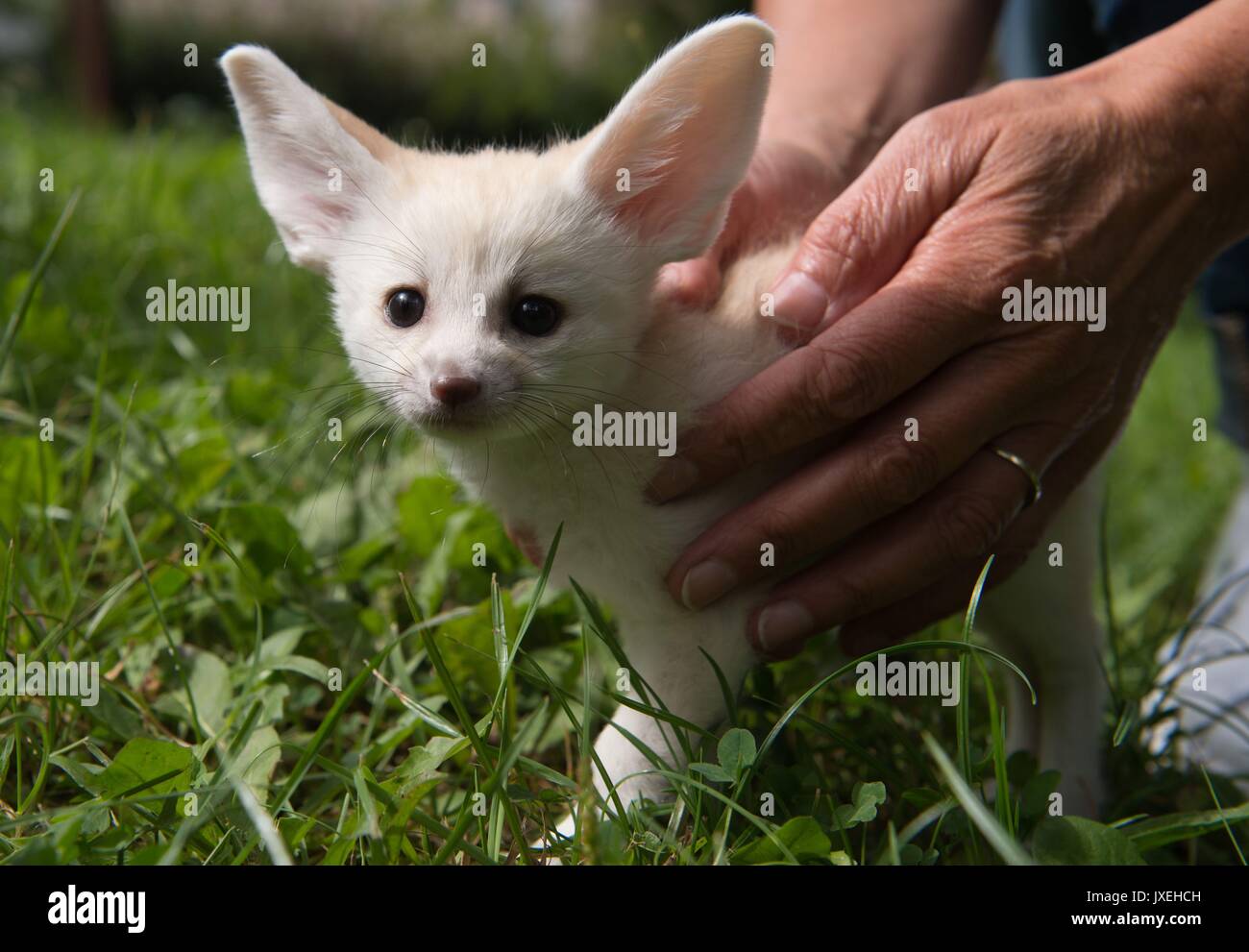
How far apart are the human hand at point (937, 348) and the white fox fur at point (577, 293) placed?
0.29 feet

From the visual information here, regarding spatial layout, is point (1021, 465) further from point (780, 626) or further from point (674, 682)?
point (674, 682)

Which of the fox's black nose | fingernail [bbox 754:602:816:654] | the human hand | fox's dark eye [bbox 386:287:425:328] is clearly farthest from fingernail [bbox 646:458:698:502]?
fox's dark eye [bbox 386:287:425:328]

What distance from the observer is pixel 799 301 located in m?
1.99

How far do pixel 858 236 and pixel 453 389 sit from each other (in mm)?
875

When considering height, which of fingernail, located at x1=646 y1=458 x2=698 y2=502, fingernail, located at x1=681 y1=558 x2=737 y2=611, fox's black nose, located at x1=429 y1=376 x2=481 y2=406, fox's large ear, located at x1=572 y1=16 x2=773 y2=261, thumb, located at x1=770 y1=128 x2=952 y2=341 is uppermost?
fox's large ear, located at x1=572 y1=16 x2=773 y2=261

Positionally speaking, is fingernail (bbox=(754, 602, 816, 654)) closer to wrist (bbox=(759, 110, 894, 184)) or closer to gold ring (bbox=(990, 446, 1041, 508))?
gold ring (bbox=(990, 446, 1041, 508))

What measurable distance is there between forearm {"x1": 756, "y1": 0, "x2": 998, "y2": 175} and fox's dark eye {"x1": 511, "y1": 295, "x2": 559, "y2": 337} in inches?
45.2

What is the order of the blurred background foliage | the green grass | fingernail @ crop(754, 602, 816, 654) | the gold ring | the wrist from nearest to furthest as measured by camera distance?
the green grass → fingernail @ crop(754, 602, 816, 654) → the gold ring → the wrist → the blurred background foliage

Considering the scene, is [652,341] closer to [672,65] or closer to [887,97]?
[672,65]

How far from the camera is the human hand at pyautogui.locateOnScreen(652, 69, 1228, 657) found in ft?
6.32

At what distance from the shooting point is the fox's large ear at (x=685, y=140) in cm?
183

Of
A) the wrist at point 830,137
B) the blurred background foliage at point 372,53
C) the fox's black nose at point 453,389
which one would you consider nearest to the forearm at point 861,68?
the wrist at point 830,137

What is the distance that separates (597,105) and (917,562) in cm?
1016

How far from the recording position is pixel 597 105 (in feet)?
36.9
